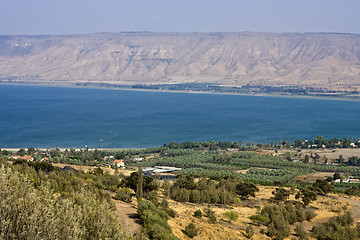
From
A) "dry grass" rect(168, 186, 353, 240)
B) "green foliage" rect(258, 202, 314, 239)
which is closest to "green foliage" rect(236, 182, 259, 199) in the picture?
"dry grass" rect(168, 186, 353, 240)

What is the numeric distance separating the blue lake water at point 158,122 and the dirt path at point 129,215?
48239 millimetres

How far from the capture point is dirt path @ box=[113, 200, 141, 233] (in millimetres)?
13671

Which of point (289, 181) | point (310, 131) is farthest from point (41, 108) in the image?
point (289, 181)

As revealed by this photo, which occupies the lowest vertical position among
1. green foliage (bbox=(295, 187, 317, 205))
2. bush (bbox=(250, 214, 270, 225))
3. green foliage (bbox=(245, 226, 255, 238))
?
green foliage (bbox=(295, 187, 317, 205))

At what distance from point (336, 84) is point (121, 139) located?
139m

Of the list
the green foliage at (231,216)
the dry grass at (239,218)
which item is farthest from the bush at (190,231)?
the green foliage at (231,216)

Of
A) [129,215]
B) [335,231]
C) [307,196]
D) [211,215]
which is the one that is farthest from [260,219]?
[129,215]

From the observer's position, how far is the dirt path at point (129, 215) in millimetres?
13671

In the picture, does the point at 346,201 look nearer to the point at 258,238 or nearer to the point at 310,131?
the point at 258,238

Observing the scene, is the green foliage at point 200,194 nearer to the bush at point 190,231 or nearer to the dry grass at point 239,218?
the dry grass at point 239,218

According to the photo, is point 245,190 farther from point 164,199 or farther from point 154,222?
point 154,222

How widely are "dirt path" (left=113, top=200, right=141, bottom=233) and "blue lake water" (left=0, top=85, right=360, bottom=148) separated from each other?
4824 centimetres

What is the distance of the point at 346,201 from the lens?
87.1ft

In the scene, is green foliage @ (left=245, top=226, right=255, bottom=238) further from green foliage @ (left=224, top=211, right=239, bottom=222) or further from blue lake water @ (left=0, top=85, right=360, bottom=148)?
blue lake water @ (left=0, top=85, right=360, bottom=148)
